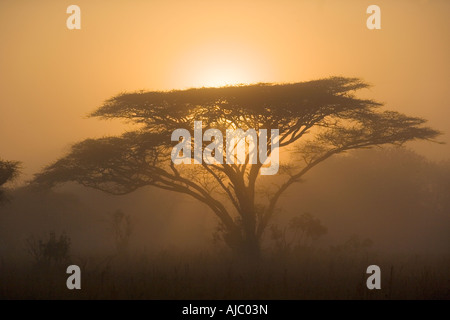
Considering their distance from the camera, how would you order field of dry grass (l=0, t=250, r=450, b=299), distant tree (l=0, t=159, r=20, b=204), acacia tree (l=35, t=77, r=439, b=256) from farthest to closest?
acacia tree (l=35, t=77, r=439, b=256) < distant tree (l=0, t=159, r=20, b=204) < field of dry grass (l=0, t=250, r=450, b=299)

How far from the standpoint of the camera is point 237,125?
24.8m

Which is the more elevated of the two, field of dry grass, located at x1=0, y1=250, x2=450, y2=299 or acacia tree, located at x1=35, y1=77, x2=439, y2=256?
acacia tree, located at x1=35, y1=77, x2=439, y2=256

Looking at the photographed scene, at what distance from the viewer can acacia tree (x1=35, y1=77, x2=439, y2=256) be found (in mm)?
24391

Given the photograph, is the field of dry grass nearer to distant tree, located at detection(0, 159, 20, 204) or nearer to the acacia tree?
distant tree, located at detection(0, 159, 20, 204)

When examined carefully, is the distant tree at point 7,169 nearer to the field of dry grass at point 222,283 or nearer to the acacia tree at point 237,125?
the acacia tree at point 237,125

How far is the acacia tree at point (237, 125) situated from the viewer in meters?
24.4

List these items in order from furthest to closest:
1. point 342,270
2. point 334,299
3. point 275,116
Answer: point 275,116, point 342,270, point 334,299

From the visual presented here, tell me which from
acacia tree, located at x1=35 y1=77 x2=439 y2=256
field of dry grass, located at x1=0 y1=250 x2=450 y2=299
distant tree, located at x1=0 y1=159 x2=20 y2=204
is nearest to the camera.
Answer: field of dry grass, located at x1=0 y1=250 x2=450 y2=299

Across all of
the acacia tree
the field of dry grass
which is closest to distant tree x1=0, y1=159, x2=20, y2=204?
the acacia tree

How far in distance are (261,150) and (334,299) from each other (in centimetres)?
1168

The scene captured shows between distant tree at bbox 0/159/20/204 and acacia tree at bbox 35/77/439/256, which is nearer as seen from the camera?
distant tree at bbox 0/159/20/204
